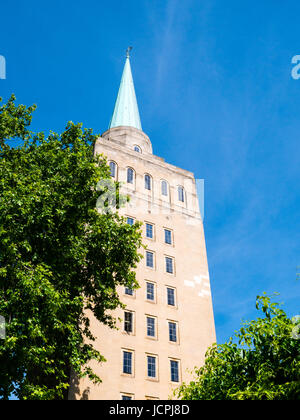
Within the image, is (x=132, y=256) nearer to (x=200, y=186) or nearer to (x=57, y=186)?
(x=57, y=186)

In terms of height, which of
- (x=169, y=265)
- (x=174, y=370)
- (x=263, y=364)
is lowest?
(x=263, y=364)

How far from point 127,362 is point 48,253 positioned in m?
14.9

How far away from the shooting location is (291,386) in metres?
13.6

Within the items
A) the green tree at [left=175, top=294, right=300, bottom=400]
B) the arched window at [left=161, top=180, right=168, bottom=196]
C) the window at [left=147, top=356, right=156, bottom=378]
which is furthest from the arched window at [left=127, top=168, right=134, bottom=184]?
the green tree at [left=175, top=294, right=300, bottom=400]

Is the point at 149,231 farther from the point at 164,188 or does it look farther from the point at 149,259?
the point at 164,188

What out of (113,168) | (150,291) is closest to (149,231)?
(150,291)

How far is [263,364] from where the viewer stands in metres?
15.1

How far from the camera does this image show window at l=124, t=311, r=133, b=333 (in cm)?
3456

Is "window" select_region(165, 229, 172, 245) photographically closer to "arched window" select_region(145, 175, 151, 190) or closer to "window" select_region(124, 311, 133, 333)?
"arched window" select_region(145, 175, 151, 190)

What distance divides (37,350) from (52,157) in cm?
1210

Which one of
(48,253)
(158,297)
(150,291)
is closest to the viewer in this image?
(48,253)

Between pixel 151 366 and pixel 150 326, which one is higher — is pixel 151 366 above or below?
below

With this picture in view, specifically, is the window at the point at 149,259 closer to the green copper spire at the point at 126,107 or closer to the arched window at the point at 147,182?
the arched window at the point at 147,182

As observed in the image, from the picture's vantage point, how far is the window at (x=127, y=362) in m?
32.5
